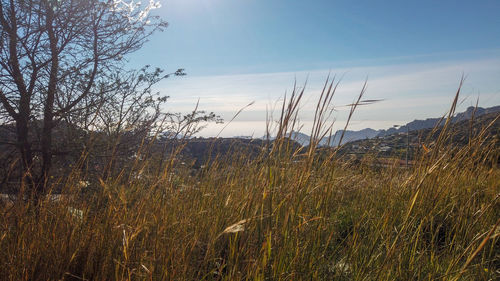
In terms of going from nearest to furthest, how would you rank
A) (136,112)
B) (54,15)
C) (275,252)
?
(275,252) < (54,15) < (136,112)

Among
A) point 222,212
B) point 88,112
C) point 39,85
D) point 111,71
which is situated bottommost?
point 222,212

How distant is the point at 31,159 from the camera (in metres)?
3.58

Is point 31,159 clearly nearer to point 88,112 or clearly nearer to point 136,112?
point 88,112

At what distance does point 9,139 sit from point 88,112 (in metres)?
1.01

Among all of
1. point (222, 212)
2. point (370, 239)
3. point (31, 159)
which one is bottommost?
point (370, 239)

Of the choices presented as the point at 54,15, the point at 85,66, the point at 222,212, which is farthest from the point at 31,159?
the point at 222,212

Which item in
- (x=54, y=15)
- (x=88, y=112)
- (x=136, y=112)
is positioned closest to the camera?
(x=54, y=15)

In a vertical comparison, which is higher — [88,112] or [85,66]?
[85,66]

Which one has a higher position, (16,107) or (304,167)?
(16,107)

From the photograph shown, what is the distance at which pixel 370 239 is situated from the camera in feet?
5.92

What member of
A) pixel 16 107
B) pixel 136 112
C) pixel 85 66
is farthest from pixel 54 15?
pixel 136 112

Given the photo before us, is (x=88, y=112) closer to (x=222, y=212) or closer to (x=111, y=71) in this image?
(x=111, y=71)

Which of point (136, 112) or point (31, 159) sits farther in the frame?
point (136, 112)

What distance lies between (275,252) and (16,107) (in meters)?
3.47
